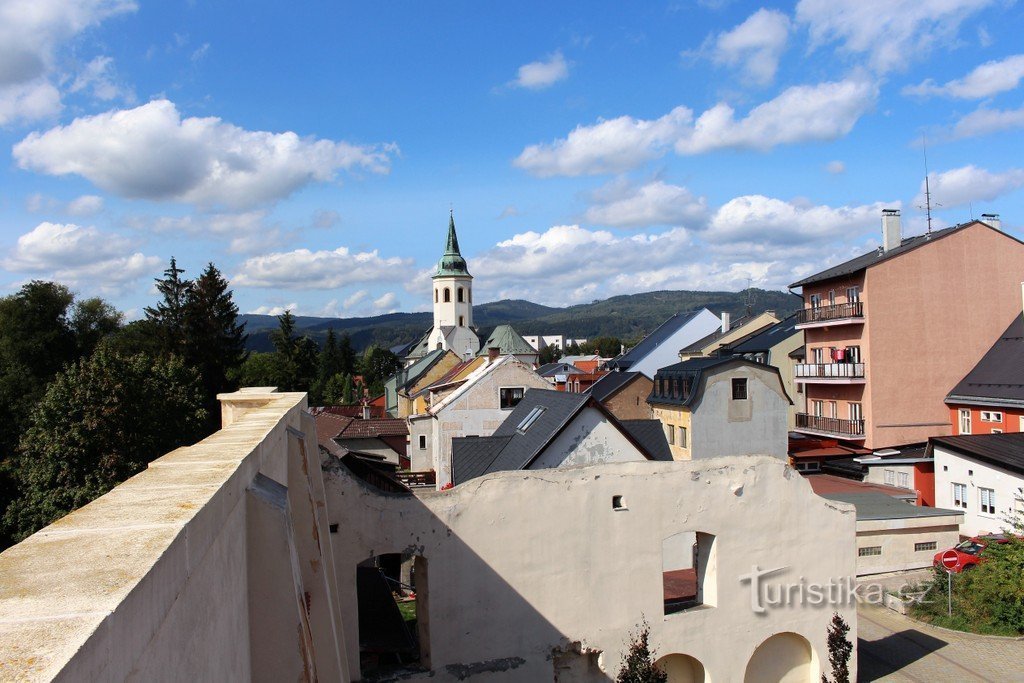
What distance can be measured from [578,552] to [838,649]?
6.50 metres

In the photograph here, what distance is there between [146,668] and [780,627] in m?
14.7

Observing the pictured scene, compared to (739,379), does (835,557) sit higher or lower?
lower

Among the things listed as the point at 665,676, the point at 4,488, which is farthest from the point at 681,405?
the point at 4,488

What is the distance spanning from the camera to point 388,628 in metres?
15.6

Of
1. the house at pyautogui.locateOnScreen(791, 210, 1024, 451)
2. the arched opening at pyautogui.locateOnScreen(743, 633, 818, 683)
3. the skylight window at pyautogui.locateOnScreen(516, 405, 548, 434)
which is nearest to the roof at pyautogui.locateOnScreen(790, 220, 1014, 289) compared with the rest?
the house at pyautogui.locateOnScreen(791, 210, 1024, 451)

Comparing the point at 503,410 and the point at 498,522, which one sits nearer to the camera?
the point at 498,522

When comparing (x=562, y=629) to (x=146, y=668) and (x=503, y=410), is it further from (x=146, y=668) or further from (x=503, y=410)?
(x=503, y=410)

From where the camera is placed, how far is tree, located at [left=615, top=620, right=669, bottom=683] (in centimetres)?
1327

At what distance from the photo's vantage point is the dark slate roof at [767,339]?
46.2m

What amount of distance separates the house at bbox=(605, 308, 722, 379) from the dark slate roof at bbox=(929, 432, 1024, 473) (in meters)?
29.0

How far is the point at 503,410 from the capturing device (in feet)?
102

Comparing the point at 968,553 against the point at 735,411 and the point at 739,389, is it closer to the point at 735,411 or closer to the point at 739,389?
the point at 735,411

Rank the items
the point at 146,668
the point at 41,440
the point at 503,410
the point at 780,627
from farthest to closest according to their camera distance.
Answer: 1. the point at 503,410
2. the point at 41,440
3. the point at 780,627
4. the point at 146,668

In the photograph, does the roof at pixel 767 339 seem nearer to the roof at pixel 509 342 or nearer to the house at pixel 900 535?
the house at pixel 900 535
